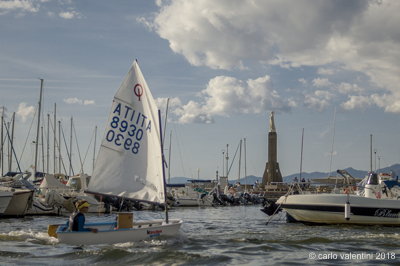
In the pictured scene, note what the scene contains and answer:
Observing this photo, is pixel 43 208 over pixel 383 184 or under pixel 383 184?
under

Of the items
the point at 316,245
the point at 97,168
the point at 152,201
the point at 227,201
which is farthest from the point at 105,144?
the point at 227,201

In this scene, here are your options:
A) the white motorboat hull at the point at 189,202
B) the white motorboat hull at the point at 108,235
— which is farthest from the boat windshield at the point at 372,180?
the white motorboat hull at the point at 189,202

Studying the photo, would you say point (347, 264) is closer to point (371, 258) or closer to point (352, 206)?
point (371, 258)

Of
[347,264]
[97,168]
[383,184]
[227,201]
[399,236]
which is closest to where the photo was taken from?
[347,264]

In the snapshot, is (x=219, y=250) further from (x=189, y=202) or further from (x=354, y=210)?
(x=189, y=202)

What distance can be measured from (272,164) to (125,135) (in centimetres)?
9012

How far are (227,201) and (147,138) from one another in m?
53.7

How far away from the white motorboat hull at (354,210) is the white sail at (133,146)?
11958 millimetres

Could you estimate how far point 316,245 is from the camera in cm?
2170

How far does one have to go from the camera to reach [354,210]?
95.7 feet

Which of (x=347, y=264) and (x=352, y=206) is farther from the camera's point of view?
(x=352, y=206)

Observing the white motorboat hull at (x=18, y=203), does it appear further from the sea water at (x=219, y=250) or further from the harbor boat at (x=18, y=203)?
the sea water at (x=219, y=250)

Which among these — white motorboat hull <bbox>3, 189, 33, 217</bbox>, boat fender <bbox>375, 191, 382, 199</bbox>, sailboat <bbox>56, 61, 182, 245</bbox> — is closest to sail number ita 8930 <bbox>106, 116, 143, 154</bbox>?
sailboat <bbox>56, 61, 182, 245</bbox>

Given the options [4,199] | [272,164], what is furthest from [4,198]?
[272,164]
